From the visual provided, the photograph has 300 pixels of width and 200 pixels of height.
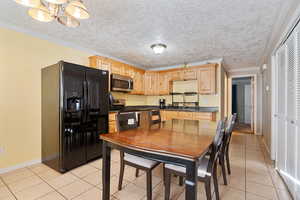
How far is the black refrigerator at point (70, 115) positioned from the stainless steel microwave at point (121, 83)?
85cm

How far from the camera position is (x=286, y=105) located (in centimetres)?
197

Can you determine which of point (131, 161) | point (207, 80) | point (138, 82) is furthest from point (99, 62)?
point (207, 80)

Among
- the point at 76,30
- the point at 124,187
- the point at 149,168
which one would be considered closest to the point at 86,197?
the point at 124,187

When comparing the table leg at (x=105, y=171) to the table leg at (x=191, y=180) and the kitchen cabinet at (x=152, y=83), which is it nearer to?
the table leg at (x=191, y=180)

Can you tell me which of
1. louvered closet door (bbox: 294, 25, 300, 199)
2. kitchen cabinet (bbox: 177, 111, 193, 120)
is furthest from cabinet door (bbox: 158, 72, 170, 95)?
louvered closet door (bbox: 294, 25, 300, 199)

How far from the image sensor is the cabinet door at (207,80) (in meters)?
3.98

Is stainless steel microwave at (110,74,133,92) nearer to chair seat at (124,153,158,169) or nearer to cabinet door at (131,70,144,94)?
cabinet door at (131,70,144,94)

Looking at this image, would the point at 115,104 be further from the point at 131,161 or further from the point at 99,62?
the point at 131,161

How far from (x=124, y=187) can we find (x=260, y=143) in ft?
12.9

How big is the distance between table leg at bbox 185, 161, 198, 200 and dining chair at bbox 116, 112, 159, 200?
59cm

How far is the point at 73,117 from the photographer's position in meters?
2.38

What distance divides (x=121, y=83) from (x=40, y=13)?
99.3 inches

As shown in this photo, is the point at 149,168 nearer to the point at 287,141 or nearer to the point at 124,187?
the point at 124,187

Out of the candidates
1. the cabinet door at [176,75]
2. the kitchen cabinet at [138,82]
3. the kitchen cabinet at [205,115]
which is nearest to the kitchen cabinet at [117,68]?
the kitchen cabinet at [138,82]
